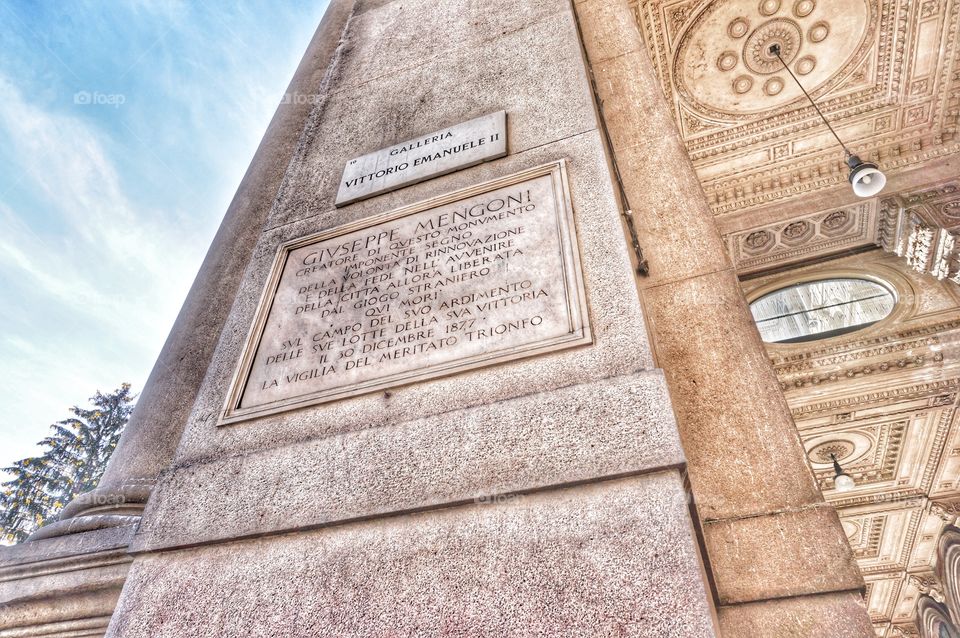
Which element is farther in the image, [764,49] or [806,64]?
[806,64]

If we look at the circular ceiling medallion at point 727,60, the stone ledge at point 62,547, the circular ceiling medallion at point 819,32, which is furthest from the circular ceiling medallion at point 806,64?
the stone ledge at point 62,547

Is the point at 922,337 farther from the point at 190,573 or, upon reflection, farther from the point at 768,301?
the point at 190,573

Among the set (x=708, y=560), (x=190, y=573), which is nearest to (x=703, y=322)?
(x=708, y=560)

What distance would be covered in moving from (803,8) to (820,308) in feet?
17.5

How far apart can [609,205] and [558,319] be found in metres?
0.67

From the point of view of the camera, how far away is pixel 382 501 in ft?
5.56

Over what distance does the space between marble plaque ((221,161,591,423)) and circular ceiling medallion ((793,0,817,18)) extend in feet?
27.8

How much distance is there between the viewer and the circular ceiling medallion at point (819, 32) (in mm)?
8316

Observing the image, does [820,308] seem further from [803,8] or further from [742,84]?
[803,8]

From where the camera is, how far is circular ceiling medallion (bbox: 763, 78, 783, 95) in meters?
9.12

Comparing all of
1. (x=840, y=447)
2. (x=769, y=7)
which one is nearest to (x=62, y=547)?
(x=769, y=7)

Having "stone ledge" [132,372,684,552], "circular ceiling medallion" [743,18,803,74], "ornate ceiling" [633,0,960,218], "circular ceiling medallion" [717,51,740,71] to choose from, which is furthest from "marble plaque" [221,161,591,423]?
"circular ceiling medallion" [743,18,803,74]

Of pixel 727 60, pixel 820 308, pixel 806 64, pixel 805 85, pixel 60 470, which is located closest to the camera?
pixel 806 64

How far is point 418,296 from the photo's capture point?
227 cm
